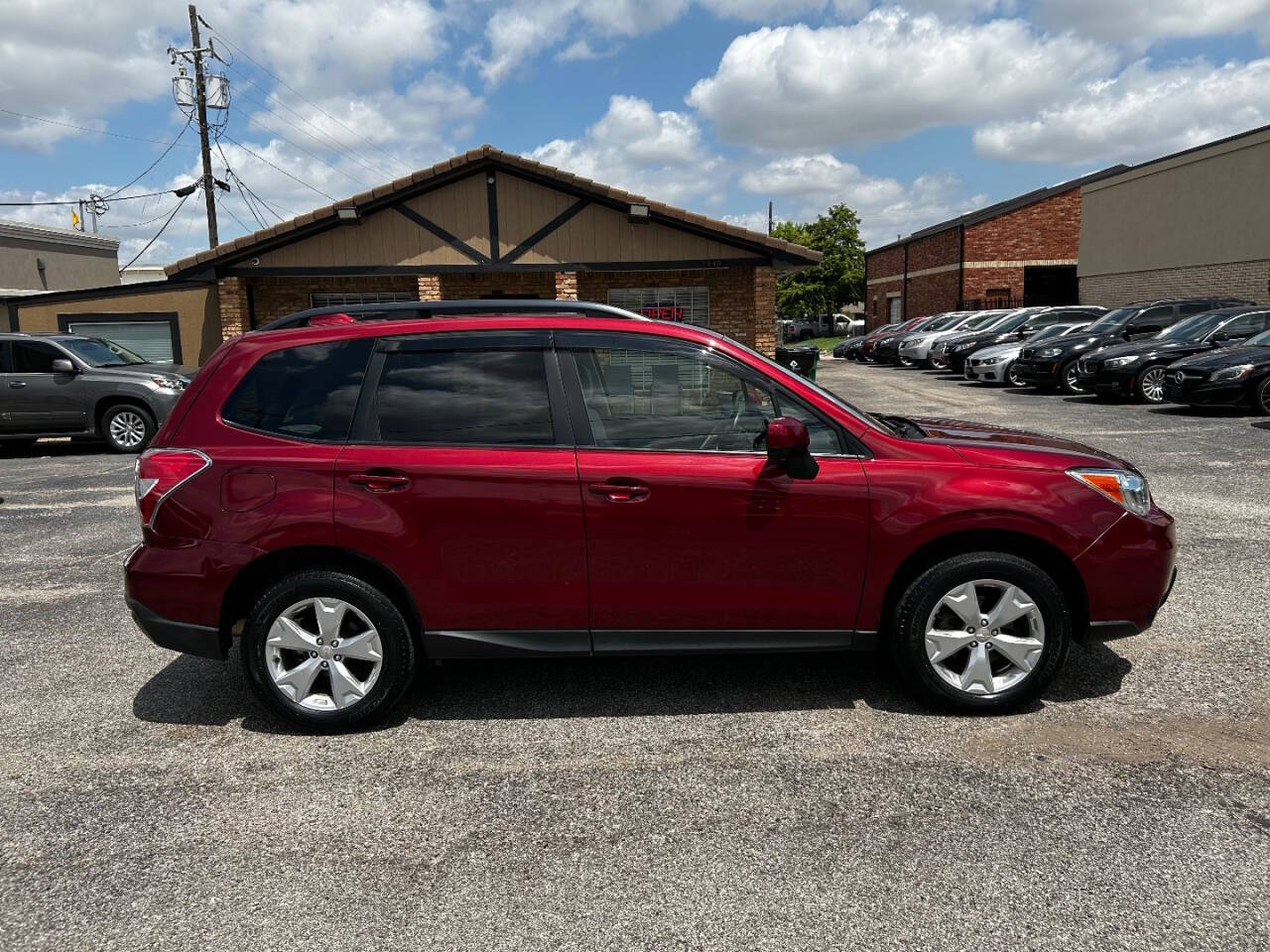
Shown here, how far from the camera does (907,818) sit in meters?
3.15

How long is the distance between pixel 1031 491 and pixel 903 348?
27.7 m

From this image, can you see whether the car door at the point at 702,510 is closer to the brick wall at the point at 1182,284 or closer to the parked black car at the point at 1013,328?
the parked black car at the point at 1013,328

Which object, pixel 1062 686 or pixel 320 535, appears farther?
pixel 1062 686

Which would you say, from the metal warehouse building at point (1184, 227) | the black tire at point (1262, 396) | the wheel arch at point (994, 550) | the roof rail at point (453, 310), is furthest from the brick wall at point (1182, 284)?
the roof rail at point (453, 310)

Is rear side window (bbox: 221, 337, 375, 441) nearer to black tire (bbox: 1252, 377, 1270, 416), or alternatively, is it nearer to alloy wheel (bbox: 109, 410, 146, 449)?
alloy wheel (bbox: 109, 410, 146, 449)

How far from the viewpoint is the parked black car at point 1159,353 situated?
15.9m

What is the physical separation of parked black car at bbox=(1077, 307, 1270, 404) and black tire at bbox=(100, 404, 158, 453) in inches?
613

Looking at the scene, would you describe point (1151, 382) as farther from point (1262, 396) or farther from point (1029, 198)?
point (1029, 198)

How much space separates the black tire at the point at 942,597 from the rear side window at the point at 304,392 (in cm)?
247

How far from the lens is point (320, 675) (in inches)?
153

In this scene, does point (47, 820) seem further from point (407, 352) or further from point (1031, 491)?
point (1031, 491)

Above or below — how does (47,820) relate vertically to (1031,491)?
below

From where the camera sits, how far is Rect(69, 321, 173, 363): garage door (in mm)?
21188

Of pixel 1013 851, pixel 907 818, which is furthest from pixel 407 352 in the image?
pixel 1013 851
